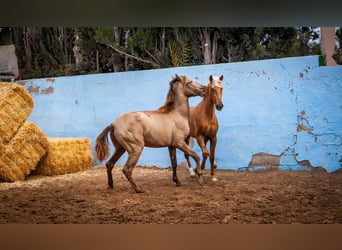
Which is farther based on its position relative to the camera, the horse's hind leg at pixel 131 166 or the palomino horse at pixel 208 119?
the palomino horse at pixel 208 119

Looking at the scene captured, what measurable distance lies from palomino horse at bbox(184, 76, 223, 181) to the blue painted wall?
68 mm

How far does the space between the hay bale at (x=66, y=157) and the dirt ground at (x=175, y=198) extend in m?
0.09

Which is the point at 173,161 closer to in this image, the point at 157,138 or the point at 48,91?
the point at 157,138

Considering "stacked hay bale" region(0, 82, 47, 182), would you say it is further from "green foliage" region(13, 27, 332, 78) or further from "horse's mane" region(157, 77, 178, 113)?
"horse's mane" region(157, 77, 178, 113)

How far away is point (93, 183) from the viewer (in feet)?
13.2

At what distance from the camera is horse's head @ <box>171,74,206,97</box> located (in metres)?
4.09

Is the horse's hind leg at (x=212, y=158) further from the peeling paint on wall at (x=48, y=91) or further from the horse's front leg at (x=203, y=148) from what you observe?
the peeling paint on wall at (x=48, y=91)

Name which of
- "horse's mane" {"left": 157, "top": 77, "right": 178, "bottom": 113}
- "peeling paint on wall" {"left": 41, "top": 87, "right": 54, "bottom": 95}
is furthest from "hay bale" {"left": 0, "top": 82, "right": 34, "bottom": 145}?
"horse's mane" {"left": 157, "top": 77, "right": 178, "bottom": 113}

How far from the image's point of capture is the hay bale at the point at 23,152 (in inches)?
157

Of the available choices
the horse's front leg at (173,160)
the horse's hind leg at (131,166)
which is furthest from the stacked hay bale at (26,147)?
the horse's front leg at (173,160)

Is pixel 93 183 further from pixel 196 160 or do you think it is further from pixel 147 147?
pixel 196 160

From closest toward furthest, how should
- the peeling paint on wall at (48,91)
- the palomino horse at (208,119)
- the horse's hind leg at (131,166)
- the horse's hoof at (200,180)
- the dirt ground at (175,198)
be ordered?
the dirt ground at (175,198), the horse's hind leg at (131,166), the horse's hoof at (200,180), the palomino horse at (208,119), the peeling paint on wall at (48,91)

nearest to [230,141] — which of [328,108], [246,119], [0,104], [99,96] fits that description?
[246,119]

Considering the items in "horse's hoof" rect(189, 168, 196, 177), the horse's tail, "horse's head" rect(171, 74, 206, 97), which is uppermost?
"horse's head" rect(171, 74, 206, 97)
